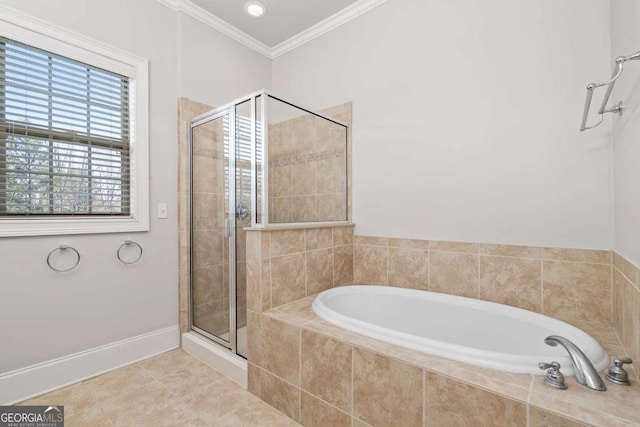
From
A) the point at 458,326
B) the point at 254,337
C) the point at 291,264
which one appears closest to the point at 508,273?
the point at 458,326

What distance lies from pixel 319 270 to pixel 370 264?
0.48 metres

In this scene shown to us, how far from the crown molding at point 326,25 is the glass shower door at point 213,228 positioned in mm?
1293

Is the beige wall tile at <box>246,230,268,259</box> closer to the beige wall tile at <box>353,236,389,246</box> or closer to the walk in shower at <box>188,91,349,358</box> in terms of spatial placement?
the walk in shower at <box>188,91,349,358</box>

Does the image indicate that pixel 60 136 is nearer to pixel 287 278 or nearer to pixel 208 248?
pixel 208 248

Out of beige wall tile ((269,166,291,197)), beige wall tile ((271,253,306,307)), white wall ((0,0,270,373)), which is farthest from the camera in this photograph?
beige wall tile ((269,166,291,197))

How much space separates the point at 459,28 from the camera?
6.42 feet

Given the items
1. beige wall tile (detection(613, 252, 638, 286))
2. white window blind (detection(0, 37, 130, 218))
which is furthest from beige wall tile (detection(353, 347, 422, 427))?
white window blind (detection(0, 37, 130, 218))

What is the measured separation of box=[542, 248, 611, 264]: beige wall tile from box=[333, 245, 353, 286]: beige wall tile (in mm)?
1270

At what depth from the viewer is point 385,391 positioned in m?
1.19

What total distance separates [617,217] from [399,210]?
1.16 meters

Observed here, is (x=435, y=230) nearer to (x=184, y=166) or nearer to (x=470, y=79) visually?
(x=470, y=79)

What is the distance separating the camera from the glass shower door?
2055 millimetres

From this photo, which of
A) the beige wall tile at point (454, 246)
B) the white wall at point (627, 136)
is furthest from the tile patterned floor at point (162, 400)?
the white wall at point (627, 136)

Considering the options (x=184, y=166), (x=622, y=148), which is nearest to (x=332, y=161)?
(x=184, y=166)
